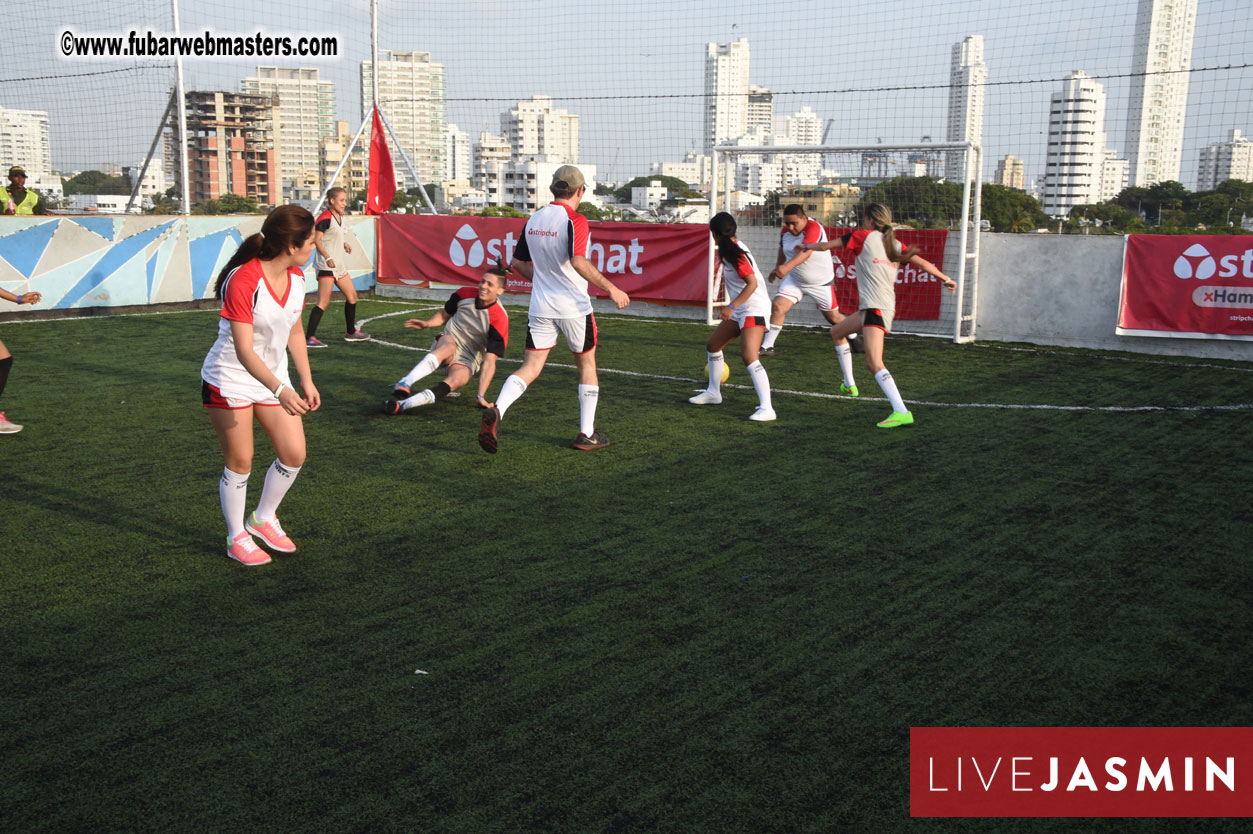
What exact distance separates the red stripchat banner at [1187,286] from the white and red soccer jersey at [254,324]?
1113 cm

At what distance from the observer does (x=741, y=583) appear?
16.0ft

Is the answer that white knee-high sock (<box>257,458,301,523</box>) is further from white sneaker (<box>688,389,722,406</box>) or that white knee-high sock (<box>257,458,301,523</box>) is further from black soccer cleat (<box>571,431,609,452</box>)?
white sneaker (<box>688,389,722,406</box>)

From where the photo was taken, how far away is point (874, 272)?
8.62 metres

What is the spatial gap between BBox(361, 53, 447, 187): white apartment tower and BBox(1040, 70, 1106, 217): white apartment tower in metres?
11.1

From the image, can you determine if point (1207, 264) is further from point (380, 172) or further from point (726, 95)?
point (380, 172)

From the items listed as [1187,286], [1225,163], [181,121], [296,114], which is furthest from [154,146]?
[1225,163]

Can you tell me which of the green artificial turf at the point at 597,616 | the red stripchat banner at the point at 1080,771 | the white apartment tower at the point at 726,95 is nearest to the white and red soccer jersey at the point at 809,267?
the green artificial turf at the point at 597,616

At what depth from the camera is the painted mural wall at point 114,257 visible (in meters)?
14.7

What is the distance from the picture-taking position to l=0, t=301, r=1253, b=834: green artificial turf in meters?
3.16

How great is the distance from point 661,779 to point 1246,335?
38.3 feet

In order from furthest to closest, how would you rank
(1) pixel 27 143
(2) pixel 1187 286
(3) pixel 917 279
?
(1) pixel 27 143
(3) pixel 917 279
(2) pixel 1187 286

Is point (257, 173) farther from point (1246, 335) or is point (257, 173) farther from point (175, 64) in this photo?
point (1246, 335)

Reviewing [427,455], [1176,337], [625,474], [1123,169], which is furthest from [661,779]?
[1123,169]

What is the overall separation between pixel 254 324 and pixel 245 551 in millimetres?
1142
